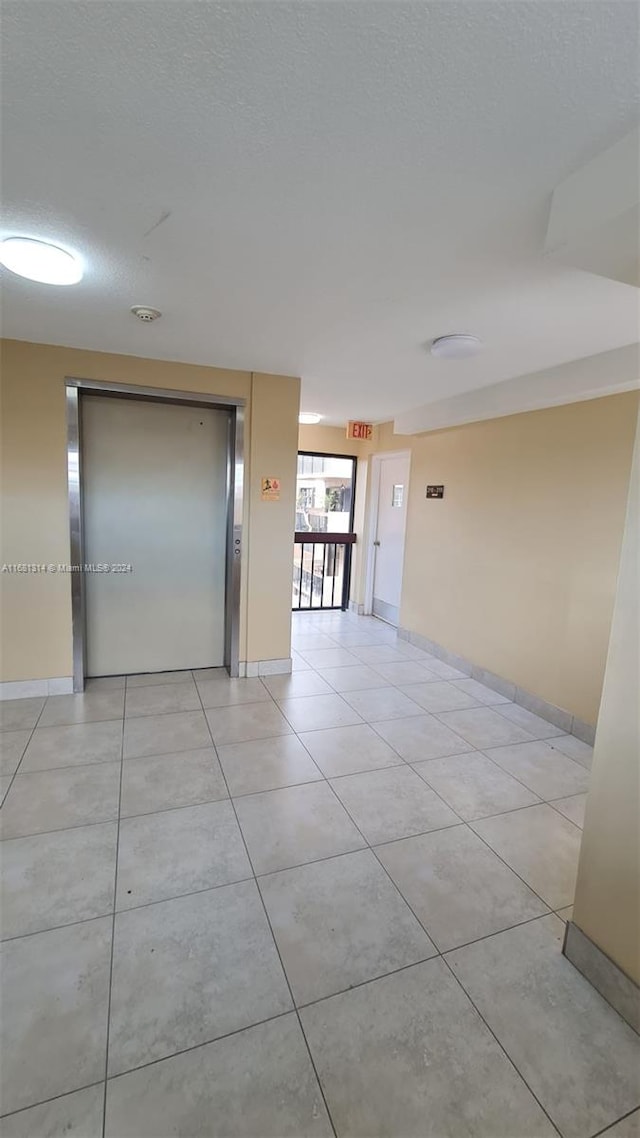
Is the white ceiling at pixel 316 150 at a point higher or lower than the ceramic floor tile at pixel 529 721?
higher

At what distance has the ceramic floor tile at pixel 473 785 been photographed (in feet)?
7.59

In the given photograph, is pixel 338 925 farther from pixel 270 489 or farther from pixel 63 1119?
pixel 270 489

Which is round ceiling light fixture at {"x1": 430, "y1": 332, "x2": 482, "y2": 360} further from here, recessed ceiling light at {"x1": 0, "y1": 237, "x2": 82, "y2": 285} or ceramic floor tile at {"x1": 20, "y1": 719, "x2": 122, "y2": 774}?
ceramic floor tile at {"x1": 20, "y1": 719, "x2": 122, "y2": 774}

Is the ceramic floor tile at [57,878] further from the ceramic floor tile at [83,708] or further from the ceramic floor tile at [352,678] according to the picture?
the ceramic floor tile at [352,678]

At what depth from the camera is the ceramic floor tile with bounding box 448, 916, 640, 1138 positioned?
118 cm

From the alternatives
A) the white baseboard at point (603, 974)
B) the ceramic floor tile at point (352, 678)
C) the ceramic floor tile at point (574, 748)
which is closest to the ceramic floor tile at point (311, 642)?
the ceramic floor tile at point (352, 678)

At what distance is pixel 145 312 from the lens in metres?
2.38

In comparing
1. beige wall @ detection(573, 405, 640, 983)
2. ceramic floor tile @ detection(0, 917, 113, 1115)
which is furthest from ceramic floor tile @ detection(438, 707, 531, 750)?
ceramic floor tile @ detection(0, 917, 113, 1115)

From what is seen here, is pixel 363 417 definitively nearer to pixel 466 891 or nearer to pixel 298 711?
pixel 298 711

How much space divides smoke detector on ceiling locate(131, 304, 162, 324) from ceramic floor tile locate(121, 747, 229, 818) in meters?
2.36

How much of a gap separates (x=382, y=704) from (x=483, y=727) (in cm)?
71

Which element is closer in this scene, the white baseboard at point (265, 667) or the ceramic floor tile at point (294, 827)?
the ceramic floor tile at point (294, 827)

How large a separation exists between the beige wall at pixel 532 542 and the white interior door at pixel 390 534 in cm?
56

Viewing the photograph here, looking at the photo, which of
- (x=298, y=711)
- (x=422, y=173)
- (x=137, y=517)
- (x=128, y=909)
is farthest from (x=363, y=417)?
(x=128, y=909)
